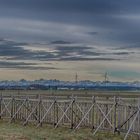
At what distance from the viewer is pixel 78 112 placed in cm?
3956

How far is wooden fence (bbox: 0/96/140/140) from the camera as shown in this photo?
34219mm

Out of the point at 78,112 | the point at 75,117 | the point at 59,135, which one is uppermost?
the point at 78,112

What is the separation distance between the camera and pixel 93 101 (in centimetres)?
3784

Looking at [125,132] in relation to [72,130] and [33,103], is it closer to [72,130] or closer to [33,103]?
[72,130]

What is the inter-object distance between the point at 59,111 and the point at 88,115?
12.7 ft

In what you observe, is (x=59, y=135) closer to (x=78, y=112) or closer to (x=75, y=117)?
(x=75, y=117)

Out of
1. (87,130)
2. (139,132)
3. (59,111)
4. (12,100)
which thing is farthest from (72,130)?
(12,100)

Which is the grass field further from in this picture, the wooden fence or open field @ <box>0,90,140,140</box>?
the wooden fence

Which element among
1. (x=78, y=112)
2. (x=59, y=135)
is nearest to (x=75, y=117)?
(x=78, y=112)

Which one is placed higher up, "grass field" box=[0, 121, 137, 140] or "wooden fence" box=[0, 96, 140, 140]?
"wooden fence" box=[0, 96, 140, 140]

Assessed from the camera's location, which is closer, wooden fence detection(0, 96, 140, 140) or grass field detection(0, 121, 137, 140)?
grass field detection(0, 121, 137, 140)

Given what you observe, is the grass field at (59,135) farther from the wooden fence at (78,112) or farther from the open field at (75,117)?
the wooden fence at (78,112)

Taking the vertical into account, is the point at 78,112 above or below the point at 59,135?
above

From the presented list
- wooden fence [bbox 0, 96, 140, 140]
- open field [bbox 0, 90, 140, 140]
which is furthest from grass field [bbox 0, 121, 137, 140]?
wooden fence [bbox 0, 96, 140, 140]
